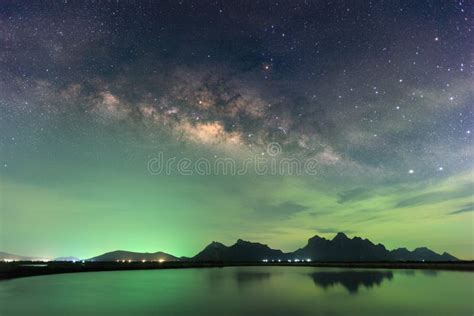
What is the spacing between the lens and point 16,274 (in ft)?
226

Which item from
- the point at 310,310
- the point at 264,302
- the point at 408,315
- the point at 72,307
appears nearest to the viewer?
the point at 408,315


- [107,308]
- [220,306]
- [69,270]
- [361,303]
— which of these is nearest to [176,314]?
[220,306]

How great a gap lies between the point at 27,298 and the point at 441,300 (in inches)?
1456

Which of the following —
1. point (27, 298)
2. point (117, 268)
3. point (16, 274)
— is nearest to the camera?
point (27, 298)

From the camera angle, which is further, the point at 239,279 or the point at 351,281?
the point at 239,279

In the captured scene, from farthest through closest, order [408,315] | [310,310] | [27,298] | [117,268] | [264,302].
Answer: [117,268] < [27,298] < [264,302] < [310,310] < [408,315]

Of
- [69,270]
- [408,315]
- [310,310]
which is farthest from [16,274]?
[408,315]

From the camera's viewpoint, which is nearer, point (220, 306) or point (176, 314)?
point (176, 314)

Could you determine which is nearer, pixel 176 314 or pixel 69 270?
pixel 176 314

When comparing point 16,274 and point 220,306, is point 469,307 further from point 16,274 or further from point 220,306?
point 16,274

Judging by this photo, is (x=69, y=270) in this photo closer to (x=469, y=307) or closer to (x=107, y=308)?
(x=107, y=308)

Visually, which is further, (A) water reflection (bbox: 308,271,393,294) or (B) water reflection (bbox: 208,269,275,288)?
(B) water reflection (bbox: 208,269,275,288)

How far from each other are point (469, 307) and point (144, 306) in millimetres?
25658

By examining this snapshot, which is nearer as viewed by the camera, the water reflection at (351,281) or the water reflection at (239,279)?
the water reflection at (351,281)
